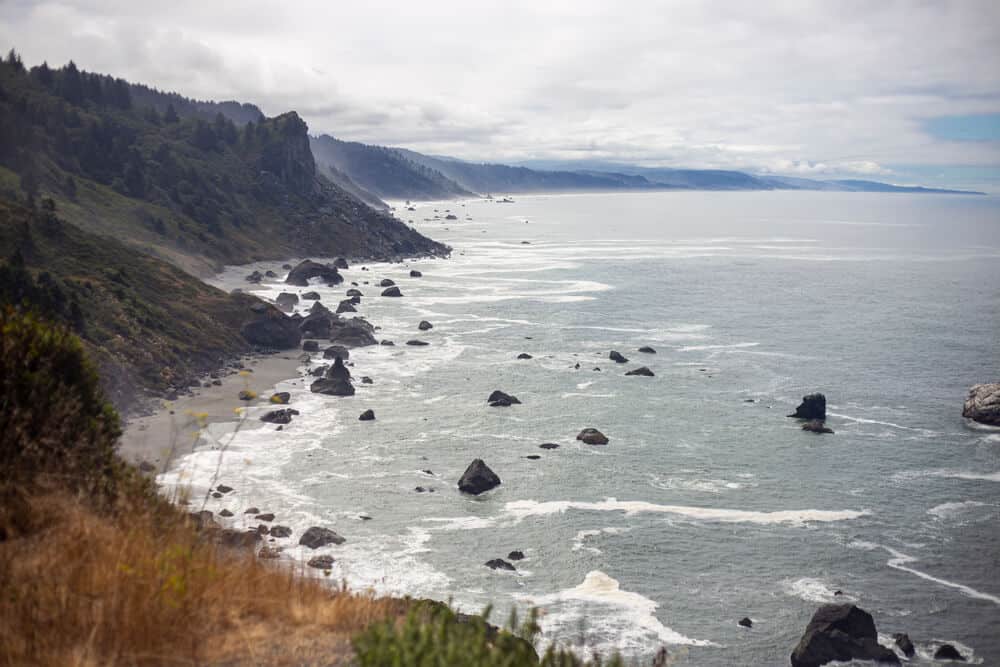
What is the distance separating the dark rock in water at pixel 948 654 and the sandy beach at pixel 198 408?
3435 cm

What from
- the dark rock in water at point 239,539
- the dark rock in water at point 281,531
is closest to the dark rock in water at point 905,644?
the dark rock in water at point 239,539

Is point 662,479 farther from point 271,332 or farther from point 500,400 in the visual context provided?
point 271,332

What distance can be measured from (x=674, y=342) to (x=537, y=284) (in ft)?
167

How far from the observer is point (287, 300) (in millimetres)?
106375

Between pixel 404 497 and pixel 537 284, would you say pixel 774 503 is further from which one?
pixel 537 284

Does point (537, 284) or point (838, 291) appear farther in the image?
point (537, 284)

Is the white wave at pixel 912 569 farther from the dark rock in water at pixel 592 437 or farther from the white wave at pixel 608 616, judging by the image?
the dark rock in water at pixel 592 437

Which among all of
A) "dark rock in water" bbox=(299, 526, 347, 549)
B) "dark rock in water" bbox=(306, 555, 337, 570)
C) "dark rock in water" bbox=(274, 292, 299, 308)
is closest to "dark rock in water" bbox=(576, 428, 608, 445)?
"dark rock in water" bbox=(299, 526, 347, 549)

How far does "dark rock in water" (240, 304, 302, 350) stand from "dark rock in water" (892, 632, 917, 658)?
65.8 m

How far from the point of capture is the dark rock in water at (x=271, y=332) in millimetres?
81750

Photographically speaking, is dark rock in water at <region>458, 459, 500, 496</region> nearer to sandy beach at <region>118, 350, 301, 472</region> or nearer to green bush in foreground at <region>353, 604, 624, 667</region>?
sandy beach at <region>118, 350, 301, 472</region>

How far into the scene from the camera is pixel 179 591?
8000 millimetres

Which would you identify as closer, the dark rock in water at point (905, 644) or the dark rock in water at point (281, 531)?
the dark rock in water at point (905, 644)

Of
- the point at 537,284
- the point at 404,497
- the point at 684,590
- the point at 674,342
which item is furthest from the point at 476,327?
the point at 684,590
